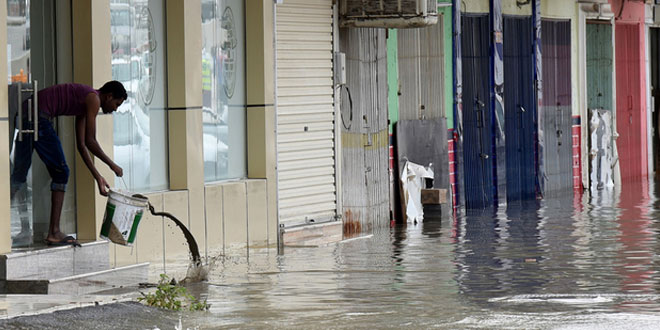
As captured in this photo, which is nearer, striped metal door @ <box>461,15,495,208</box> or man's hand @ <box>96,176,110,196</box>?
man's hand @ <box>96,176,110,196</box>

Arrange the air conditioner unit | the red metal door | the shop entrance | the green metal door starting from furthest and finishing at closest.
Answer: the shop entrance, the red metal door, the green metal door, the air conditioner unit

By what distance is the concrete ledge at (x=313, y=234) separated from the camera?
52.4 feet

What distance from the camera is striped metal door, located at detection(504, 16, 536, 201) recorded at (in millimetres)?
22938

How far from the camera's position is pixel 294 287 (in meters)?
11.7

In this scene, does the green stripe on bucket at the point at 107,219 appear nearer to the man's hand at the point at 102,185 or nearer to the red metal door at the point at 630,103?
the man's hand at the point at 102,185

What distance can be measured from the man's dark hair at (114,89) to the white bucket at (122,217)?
35.7 inches

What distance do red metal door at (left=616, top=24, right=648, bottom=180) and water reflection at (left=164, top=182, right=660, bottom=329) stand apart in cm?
940

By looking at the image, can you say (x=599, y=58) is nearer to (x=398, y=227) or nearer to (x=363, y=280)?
(x=398, y=227)

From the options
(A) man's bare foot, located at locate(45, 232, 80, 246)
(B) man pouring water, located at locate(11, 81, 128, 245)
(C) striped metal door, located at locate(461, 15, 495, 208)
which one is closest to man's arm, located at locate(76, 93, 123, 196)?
(B) man pouring water, located at locate(11, 81, 128, 245)

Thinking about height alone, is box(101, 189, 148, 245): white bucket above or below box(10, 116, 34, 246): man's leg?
below

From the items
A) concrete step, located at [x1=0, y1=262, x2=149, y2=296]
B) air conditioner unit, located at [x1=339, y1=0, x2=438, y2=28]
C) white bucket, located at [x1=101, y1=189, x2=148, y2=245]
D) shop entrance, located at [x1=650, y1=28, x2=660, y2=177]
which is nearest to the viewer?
concrete step, located at [x1=0, y1=262, x2=149, y2=296]

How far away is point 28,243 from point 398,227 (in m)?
7.69

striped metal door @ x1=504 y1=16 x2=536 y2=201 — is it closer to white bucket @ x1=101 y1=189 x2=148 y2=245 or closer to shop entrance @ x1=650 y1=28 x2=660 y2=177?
shop entrance @ x1=650 y1=28 x2=660 y2=177

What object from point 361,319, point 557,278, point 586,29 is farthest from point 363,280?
point 586,29
